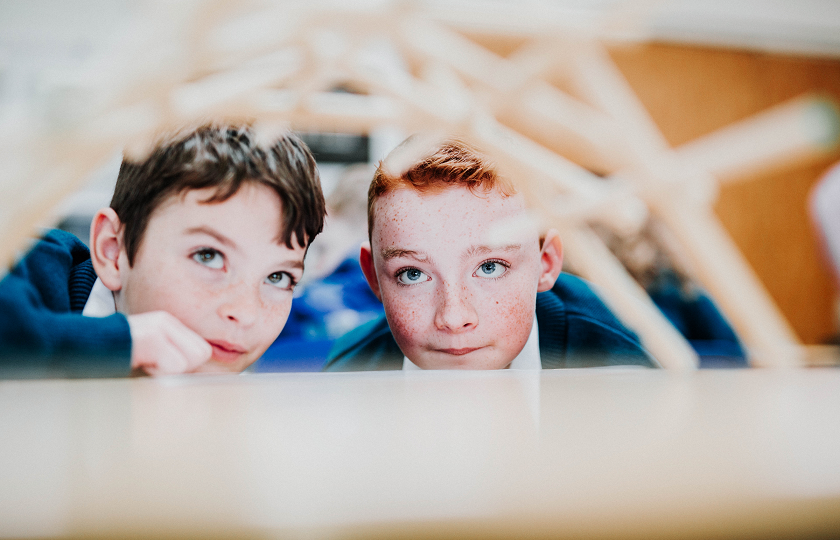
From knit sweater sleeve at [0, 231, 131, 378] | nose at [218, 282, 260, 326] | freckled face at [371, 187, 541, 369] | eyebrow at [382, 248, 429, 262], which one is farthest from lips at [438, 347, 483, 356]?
knit sweater sleeve at [0, 231, 131, 378]

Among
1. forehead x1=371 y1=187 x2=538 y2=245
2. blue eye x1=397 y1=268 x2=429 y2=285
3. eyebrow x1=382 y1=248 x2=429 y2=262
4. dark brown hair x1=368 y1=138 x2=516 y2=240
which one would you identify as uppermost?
dark brown hair x1=368 y1=138 x2=516 y2=240

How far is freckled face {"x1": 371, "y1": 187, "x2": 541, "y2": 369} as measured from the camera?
0.63 meters

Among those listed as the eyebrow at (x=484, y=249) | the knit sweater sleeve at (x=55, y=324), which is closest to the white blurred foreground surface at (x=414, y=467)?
the knit sweater sleeve at (x=55, y=324)

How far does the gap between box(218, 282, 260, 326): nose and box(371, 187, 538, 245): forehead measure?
148 millimetres

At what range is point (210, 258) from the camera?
59 centimetres

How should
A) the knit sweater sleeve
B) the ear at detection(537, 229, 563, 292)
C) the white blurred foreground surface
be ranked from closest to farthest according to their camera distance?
the white blurred foreground surface → the knit sweater sleeve → the ear at detection(537, 229, 563, 292)

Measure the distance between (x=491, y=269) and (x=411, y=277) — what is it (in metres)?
0.09

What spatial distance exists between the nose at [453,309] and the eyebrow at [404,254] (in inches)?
1.6

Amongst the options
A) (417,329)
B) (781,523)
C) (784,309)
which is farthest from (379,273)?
(784,309)

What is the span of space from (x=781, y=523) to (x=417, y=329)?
0.43 meters

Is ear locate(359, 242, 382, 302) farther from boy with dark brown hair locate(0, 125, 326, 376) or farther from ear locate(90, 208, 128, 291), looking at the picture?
ear locate(90, 208, 128, 291)

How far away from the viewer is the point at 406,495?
0.25m

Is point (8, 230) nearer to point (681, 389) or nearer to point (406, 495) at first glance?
point (406, 495)

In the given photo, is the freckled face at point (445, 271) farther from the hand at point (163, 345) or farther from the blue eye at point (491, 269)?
the hand at point (163, 345)
